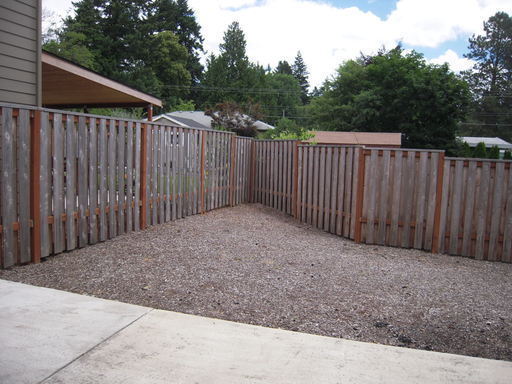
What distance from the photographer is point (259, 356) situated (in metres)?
3.05

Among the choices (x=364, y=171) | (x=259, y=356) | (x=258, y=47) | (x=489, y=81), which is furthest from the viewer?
(x=258, y=47)

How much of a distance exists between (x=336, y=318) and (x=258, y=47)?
65.8 m

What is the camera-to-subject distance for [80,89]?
1140 cm

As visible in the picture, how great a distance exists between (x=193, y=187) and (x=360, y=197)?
10.8 feet

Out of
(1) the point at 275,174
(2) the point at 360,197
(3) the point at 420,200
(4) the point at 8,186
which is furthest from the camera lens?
(1) the point at 275,174

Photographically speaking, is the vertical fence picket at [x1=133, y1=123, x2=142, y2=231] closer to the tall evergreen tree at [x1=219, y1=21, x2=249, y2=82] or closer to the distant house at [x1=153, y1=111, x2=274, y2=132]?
the distant house at [x1=153, y1=111, x2=274, y2=132]

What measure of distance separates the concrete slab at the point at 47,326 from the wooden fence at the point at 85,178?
0.92m

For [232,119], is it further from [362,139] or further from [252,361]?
[252,361]

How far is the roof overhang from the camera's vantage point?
8484 mm

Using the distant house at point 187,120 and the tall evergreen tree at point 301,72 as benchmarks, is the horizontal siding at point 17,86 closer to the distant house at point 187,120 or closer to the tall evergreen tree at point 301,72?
the distant house at point 187,120

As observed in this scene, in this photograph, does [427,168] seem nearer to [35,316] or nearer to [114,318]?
[114,318]

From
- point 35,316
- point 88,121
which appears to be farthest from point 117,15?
point 35,316

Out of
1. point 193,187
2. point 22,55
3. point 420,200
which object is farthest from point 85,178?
point 420,200

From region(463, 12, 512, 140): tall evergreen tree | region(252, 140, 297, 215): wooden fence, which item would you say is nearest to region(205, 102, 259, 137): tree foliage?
region(252, 140, 297, 215): wooden fence
